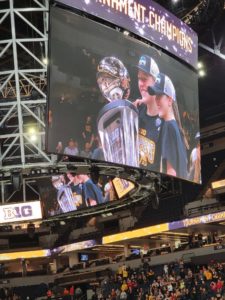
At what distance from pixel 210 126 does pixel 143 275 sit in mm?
12391

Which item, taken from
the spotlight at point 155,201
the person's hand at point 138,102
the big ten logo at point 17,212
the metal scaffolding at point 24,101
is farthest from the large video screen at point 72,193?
the person's hand at point 138,102

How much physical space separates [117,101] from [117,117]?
0.34 m

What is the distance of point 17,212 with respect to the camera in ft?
58.9

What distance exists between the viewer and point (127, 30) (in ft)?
39.4

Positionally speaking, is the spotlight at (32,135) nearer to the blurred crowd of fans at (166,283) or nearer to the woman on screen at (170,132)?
the woman on screen at (170,132)

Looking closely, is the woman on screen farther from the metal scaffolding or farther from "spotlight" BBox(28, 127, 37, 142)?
"spotlight" BBox(28, 127, 37, 142)

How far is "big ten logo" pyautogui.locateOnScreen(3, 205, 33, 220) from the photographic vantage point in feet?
58.2

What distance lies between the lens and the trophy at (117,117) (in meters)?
11.1

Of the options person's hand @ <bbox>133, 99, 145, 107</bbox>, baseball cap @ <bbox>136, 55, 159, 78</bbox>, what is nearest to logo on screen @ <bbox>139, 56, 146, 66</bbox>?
baseball cap @ <bbox>136, 55, 159, 78</bbox>

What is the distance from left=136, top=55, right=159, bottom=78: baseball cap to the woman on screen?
0.16m

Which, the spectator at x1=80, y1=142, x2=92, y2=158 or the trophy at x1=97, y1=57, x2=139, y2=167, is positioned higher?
the trophy at x1=97, y1=57, x2=139, y2=167

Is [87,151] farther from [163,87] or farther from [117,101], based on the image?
[163,87]

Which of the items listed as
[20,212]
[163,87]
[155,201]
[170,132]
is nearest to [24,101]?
[163,87]

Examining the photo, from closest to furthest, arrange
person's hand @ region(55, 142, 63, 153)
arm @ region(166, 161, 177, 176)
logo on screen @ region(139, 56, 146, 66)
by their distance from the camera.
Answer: person's hand @ region(55, 142, 63, 153)
logo on screen @ region(139, 56, 146, 66)
arm @ region(166, 161, 177, 176)
